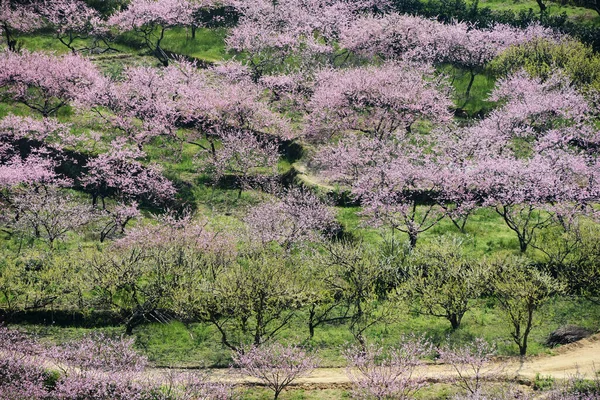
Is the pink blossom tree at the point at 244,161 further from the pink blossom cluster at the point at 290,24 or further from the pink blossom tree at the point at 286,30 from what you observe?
the pink blossom cluster at the point at 290,24

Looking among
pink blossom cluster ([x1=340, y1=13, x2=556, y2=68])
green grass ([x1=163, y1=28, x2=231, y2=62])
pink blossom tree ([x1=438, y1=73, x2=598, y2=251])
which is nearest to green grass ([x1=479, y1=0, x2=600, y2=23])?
pink blossom cluster ([x1=340, y1=13, x2=556, y2=68])

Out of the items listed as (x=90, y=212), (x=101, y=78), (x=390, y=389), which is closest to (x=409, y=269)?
(x=390, y=389)

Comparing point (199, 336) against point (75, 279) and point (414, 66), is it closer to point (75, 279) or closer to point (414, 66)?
point (75, 279)

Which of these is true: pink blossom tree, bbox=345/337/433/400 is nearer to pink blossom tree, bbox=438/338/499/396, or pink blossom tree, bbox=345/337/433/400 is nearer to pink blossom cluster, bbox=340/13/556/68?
pink blossom tree, bbox=438/338/499/396

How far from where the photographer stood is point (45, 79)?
2653 inches

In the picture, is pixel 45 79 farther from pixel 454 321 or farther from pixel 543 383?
pixel 543 383

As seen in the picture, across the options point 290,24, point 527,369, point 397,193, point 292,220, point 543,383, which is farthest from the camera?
point 290,24

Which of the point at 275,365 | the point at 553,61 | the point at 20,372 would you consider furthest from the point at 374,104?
the point at 20,372

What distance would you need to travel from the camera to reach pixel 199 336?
4184 cm

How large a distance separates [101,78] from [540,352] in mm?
52169

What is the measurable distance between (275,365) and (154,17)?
60.9 meters

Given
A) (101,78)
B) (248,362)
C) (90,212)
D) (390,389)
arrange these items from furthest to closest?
1. (101,78)
2. (90,212)
3. (248,362)
4. (390,389)

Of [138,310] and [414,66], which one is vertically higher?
[414,66]

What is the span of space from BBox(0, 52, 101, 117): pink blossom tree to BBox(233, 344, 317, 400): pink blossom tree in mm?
41368
